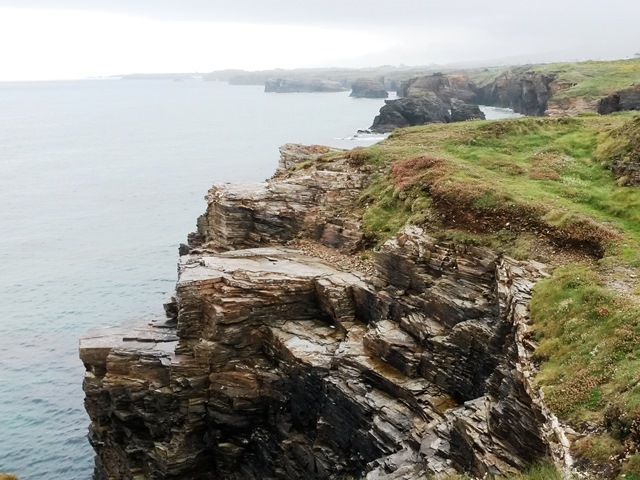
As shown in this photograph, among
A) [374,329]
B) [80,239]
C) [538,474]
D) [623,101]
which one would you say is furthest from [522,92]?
[538,474]

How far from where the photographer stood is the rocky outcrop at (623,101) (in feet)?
202

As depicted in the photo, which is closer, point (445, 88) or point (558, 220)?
point (558, 220)

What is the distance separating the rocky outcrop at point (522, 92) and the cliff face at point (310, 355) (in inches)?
3787

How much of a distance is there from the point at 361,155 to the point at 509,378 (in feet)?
82.3

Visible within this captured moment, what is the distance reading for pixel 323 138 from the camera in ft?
424

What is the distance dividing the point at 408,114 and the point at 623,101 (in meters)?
66.9

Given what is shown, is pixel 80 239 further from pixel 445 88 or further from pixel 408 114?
pixel 445 88

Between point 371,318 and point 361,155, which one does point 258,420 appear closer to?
point 371,318

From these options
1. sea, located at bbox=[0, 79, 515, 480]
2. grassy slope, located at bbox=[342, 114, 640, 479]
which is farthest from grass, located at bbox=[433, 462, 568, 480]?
sea, located at bbox=[0, 79, 515, 480]

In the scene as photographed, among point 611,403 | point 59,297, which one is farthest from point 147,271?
point 611,403

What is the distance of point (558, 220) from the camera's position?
2602 centimetres

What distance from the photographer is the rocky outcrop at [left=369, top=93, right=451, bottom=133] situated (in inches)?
4924

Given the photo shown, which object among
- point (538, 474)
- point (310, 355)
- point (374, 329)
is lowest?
point (310, 355)

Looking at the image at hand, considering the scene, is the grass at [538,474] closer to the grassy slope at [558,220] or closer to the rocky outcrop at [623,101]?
the grassy slope at [558,220]
